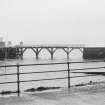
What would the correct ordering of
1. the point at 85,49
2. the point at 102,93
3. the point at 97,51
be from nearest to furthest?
the point at 102,93 → the point at 97,51 → the point at 85,49

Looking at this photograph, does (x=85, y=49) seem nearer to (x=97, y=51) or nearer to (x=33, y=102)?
(x=97, y=51)

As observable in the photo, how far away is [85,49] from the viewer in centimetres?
8431

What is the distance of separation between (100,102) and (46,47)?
3162 inches

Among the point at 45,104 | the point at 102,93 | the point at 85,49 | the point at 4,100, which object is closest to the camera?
the point at 45,104

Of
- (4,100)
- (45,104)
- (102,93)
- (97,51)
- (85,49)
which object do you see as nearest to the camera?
(45,104)

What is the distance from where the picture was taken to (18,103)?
7.00 m

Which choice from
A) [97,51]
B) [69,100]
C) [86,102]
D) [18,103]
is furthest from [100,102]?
[97,51]

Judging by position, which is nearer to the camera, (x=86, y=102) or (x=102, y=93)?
(x=86, y=102)

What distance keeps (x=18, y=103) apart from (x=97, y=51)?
7368cm

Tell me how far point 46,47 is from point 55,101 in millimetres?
80050

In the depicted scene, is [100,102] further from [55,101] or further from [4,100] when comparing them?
[4,100]

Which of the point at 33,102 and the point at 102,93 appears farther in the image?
the point at 102,93

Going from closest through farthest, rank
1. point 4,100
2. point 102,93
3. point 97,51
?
point 4,100 → point 102,93 → point 97,51

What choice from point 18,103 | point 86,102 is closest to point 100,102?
point 86,102
